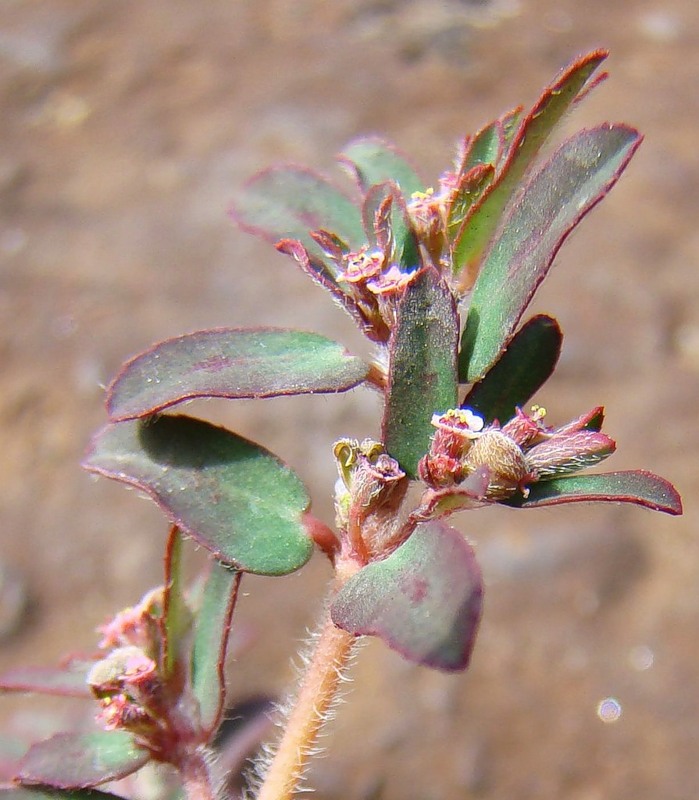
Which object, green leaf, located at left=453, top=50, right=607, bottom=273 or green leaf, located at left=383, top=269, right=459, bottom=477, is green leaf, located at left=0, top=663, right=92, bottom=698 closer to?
green leaf, located at left=383, top=269, right=459, bottom=477

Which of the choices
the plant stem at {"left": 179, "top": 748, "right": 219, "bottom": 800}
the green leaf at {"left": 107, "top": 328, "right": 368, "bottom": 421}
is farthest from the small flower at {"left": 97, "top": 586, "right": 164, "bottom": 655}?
the green leaf at {"left": 107, "top": 328, "right": 368, "bottom": 421}

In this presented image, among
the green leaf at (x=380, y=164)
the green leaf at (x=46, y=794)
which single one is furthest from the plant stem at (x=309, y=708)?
the green leaf at (x=380, y=164)

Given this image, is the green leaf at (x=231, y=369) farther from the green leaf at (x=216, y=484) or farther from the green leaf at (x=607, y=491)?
the green leaf at (x=607, y=491)

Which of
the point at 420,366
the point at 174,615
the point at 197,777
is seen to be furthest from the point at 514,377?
the point at 197,777

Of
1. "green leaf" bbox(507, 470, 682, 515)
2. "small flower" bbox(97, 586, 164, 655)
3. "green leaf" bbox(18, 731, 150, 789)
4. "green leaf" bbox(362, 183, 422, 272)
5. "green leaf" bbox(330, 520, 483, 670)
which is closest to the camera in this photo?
"green leaf" bbox(330, 520, 483, 670)

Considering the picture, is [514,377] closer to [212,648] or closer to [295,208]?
[295,208]

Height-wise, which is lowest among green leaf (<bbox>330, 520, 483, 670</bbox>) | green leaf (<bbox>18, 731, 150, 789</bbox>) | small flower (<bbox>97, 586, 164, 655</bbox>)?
green leaf (<bbox>18, 731, 150, 789</bbox>)
